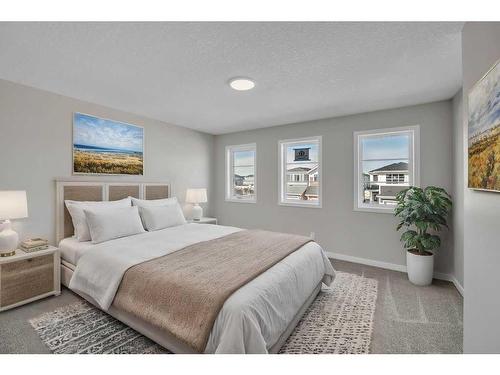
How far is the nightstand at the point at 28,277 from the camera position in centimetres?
229

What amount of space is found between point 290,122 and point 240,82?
1977 mm

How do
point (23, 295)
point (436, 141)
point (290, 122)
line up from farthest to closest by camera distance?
point (290, 122), point (436, 141), point (23, 295)

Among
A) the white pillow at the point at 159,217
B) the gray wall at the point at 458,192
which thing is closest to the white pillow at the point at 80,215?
the white pillow at the point at 159,217

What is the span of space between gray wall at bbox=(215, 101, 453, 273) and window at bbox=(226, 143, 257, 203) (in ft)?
0.44

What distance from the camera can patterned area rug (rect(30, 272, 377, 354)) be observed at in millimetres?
1822

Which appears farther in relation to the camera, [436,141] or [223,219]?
[223,219]

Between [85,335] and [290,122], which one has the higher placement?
[290,122]

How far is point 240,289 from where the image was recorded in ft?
5.32

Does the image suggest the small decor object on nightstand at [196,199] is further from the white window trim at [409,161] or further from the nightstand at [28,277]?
the white window trim at [409,161]

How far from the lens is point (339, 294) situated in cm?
273

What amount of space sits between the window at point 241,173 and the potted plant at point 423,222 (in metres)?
2.73

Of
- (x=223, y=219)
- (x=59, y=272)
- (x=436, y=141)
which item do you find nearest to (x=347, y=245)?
(x=436, y=141)

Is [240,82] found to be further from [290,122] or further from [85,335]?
[85,335]
